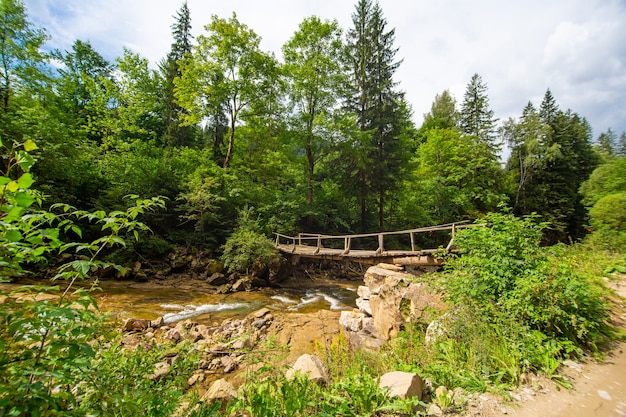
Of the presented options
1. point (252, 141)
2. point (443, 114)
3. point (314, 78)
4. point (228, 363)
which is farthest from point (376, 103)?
point (443, 114)

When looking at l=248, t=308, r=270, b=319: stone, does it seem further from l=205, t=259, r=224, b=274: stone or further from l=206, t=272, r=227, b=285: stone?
l=205, t=259, r=224, b=274: stone

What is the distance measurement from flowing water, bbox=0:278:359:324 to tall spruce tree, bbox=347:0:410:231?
7.83 metres

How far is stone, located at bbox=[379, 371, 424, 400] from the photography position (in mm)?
2508

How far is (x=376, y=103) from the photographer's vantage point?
16.7 m

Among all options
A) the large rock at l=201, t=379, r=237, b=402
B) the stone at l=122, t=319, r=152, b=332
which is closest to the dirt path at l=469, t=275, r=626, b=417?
the large rock at l=201, t=379, r=237, b=402

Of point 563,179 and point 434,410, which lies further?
point 563,179

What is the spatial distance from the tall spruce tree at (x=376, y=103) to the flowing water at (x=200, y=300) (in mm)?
7827

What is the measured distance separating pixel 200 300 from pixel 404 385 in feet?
29.1

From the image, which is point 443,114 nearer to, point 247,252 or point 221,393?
point 247,252

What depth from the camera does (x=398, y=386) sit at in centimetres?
259

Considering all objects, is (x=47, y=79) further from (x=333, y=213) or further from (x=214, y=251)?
(x=333, y=213)

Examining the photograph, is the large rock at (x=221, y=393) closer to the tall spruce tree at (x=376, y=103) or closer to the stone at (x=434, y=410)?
the stone at (x=434, y=410)

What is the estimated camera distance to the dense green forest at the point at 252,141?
12.2 meters

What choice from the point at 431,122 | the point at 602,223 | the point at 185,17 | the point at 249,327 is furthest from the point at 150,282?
the point at 431,122
